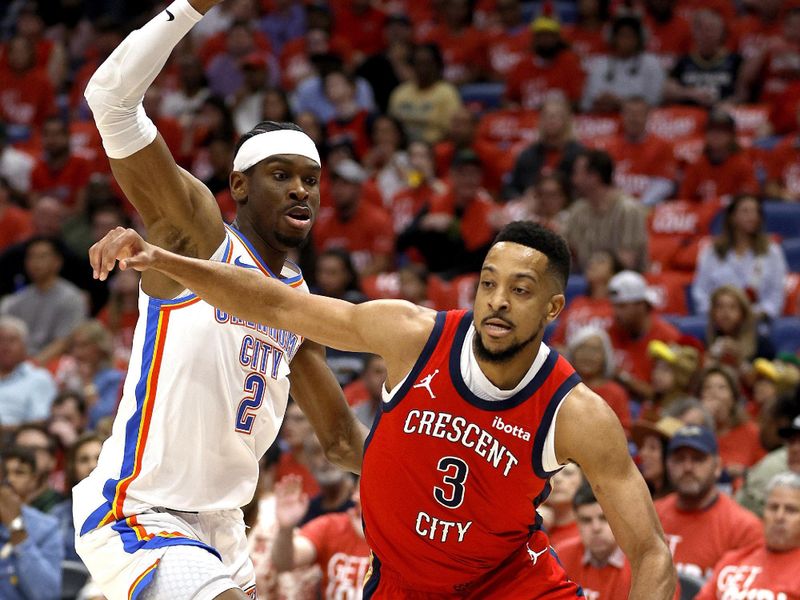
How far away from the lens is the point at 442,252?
11.2 metres

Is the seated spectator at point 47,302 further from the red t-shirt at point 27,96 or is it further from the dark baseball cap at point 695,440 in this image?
the dark baseball cap at point 695,440

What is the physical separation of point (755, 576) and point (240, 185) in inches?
133

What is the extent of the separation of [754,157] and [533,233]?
7987mm

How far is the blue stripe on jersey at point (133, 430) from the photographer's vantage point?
4.45 metres

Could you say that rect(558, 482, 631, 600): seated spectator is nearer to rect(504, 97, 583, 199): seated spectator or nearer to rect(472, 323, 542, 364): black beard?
rect(472, 323, 542, 364): black beard

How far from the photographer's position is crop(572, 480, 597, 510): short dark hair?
6.94 meters

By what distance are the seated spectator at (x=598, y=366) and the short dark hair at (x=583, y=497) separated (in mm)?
1637

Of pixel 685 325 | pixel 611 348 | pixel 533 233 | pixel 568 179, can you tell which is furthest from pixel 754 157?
pixel 533 233

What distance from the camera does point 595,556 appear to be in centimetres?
697

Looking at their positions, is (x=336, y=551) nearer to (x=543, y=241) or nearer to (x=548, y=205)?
(x=543, y=241)

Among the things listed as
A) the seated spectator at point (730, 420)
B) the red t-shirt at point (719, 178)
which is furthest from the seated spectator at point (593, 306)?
the red t-shirt at point (719, 178)

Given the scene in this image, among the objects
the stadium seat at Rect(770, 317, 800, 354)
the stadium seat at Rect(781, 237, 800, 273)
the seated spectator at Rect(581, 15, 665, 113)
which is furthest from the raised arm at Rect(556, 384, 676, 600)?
the seated spectator at Rect(581, 15, 665, 113)

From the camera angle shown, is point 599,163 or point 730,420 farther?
point 599,163

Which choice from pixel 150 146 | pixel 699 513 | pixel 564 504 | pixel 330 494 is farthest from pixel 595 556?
pixel 150 146
